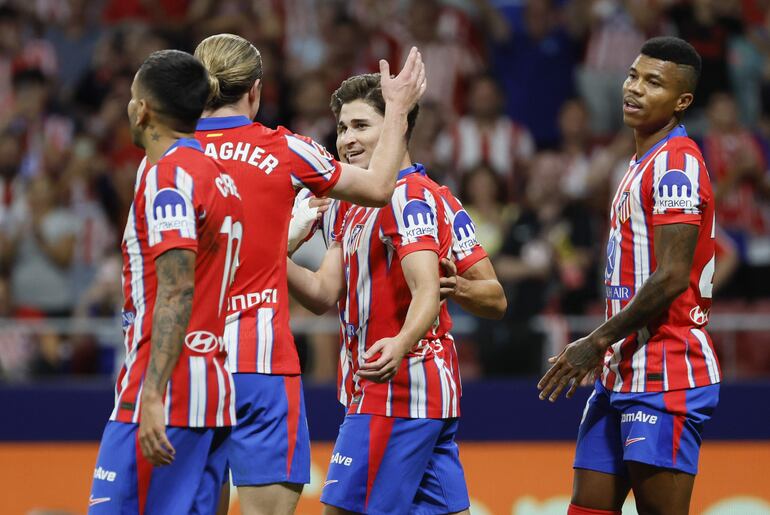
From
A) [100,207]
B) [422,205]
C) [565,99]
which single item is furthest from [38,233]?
[422,205]

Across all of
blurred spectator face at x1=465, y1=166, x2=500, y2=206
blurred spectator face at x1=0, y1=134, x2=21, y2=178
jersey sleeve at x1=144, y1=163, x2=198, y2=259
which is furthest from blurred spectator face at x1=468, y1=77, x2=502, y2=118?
jersey sleeve at x1=144, y1=163, x2=198, y2=259

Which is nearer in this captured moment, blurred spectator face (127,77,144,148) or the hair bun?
blurred spectator face (127,77,144,148)

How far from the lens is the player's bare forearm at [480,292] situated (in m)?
4.90

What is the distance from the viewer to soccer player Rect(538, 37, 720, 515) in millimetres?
4746

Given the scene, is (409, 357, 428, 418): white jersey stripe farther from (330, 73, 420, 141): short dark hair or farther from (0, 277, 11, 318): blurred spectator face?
(0, 277, 11, 318): blurred spectator face

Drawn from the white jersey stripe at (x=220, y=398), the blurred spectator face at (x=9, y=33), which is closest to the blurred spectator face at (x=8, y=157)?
the blurred spectator face at (x=9, y=33)

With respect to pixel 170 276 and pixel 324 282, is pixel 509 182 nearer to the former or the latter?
pixel 324 282

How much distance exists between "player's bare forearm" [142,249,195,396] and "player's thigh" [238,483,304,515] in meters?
0.94

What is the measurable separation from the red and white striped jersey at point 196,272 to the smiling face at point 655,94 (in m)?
1.93

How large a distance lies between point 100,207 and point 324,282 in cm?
568

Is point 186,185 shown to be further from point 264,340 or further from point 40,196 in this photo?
point 40,196

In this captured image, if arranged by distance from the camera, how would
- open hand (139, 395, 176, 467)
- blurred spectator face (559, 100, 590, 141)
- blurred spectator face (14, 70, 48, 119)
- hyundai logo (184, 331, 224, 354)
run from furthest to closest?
blurred spectator face (14, 70, 48, 119)
blurred spectator face (559, 100, 590, 141)
hyundai logo (184, 331, 224, 354)
open hand (139, 395, 176, 467)

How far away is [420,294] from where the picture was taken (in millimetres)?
4477

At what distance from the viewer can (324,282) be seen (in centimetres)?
502
